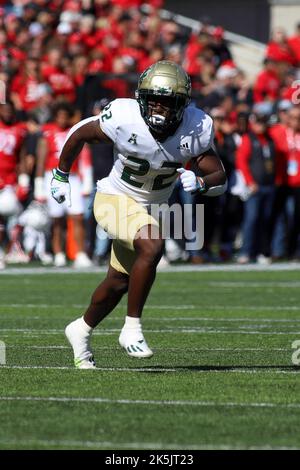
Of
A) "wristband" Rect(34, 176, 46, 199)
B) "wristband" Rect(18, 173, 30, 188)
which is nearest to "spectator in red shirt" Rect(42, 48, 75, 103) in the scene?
"wristband" Rect(18, 173, 30, 188)

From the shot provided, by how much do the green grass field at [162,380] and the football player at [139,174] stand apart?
1.13 feet

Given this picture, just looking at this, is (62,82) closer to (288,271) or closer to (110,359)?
(288,271)

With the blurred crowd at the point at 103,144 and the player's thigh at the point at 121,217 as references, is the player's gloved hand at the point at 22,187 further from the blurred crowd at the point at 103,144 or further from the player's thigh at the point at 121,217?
the player's thigh at the point at 121,217

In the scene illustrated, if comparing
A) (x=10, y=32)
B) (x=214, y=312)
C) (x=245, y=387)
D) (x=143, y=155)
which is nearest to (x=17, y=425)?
(x=245, y=387)

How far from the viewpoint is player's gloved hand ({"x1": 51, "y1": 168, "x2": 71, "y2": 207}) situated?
7.69m

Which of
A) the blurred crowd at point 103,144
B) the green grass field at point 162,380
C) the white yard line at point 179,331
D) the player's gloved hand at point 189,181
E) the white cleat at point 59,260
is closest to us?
the green grass field at point 162,380

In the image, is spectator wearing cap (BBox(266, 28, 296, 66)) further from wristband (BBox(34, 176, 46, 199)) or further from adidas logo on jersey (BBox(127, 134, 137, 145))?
adidas logo on jersey (BBox(127, 134, 137, 145))

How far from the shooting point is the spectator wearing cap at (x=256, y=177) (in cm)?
1769

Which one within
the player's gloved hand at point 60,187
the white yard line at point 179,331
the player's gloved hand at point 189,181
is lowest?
the white yard line at point 179,331

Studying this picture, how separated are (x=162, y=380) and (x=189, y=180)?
107 centimetres

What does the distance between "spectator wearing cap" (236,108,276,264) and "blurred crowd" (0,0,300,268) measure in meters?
0.01

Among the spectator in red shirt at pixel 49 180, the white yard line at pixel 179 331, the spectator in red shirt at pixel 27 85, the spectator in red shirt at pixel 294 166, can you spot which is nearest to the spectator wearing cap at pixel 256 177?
the spectator in red shirt at pixel 294 166

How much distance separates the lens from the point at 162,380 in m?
7.22

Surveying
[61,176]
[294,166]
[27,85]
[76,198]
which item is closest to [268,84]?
[294,166]
